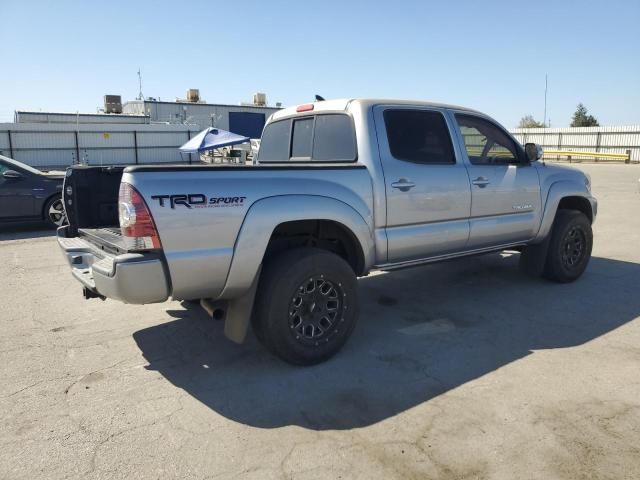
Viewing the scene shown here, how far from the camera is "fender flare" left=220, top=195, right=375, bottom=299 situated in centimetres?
345

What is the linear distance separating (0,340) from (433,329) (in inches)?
151

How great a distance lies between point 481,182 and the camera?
5.00m

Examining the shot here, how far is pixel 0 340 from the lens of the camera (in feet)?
14.5

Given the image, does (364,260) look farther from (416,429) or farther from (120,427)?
(120,427)

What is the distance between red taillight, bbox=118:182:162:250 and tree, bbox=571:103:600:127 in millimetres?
60712

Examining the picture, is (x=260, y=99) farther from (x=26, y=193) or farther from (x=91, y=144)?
(x=26, y=193)

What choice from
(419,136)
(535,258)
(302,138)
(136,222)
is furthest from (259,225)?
(535,258)

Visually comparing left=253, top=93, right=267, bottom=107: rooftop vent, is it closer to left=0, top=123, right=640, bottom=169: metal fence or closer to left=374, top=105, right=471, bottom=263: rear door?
left=0, top=123, right=640, bottom=169: metal fence

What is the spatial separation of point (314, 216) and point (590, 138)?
40765 millimetres

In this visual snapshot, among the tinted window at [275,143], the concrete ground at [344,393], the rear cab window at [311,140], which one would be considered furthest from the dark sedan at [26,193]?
the rear cab window at [311,140]

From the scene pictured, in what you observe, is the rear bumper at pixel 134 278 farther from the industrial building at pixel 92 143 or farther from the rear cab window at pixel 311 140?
the industrial building at pixel 92 143

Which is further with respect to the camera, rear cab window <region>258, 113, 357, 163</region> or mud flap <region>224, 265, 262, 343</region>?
rear cab window <region>258, 113, 357, 163</region>

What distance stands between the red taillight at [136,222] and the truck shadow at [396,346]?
1111 millimetres

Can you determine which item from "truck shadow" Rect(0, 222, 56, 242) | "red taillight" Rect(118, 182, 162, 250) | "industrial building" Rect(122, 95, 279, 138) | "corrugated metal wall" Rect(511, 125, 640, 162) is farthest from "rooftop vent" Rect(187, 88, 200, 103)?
"red taillight" Rect(118, 182, 162, 250)
